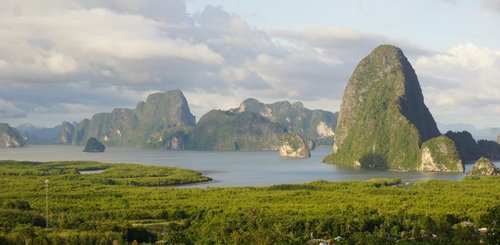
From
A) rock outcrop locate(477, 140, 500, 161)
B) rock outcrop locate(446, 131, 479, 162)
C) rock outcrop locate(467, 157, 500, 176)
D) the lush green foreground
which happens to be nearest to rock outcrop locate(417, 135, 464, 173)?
rock outcrop locate(467, 157, 500, 176)

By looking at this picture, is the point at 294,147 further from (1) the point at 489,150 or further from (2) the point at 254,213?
(2) the point at 254,213

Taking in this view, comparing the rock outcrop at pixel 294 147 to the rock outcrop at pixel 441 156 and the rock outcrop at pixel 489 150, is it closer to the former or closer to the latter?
the rock outcrop at pixel 489 150

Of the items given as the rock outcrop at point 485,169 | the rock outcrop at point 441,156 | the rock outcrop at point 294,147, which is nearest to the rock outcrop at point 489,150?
the rock outcrop at point 441,156

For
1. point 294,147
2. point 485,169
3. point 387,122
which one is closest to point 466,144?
point 387,122

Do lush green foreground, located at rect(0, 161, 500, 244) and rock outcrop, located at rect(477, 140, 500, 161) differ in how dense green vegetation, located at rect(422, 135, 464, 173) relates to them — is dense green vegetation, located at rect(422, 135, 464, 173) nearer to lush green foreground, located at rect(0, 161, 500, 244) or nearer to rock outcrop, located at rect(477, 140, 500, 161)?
lush green foreground, located at rect(0, 161, 500, 244)

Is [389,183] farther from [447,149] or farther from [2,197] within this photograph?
[2,197]

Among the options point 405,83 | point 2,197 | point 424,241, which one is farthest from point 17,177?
point 405,83
